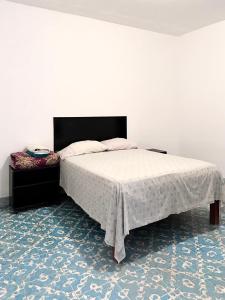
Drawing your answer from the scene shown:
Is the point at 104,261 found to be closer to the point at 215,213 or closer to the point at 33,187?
the point at 215,213

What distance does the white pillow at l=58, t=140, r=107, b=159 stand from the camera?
10.6ft

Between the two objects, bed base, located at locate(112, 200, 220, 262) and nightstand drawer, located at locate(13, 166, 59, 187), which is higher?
nightstand drawer, located at locate(13, 166, 59, 187)

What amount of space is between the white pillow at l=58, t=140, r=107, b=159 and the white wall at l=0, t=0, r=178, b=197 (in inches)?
15.5

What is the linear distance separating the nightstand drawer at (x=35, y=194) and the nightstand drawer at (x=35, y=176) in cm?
5

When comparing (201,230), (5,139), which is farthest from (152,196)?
(5,139)

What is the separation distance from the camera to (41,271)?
1905 mm

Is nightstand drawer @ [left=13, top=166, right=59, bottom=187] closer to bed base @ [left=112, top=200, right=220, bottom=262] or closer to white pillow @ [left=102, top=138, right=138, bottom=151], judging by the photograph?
white pillow @ [left=102, top=138, right=138, bottom=151]

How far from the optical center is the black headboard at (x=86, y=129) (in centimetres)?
360

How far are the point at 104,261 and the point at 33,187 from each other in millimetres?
1486

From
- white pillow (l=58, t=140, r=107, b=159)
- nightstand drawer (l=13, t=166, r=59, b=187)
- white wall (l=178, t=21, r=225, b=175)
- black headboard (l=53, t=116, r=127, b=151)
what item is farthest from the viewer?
white wall (l=178, t=21, r=225, b=175)

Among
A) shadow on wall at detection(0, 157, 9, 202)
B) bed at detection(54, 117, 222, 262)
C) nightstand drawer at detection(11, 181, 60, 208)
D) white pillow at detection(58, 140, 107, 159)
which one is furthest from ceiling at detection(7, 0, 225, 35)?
nightstand drawer at detection(11, 181, 60, 208)

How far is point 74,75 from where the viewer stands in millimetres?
3625

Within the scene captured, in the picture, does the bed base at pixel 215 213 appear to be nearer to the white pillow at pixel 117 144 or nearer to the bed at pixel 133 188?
the bed at pixel 133 188

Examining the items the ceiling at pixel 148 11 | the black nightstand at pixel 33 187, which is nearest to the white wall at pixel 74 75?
the ceiling at pixel 148 11
